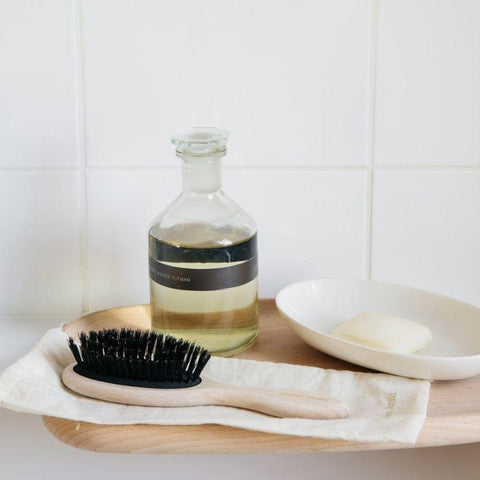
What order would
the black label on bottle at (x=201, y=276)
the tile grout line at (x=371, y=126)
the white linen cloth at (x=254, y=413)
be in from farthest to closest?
the tile grout line at (x=371, y=126) → the black label on bottle at (x=201, y=276) → the white linen cloth at (x=254, y=413)

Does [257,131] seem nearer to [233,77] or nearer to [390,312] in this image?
[233,77]

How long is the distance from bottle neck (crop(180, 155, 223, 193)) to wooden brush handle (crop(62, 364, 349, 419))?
17 cm

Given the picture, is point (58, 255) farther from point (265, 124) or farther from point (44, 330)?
point (265, 124)

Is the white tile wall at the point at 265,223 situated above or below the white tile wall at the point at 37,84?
below

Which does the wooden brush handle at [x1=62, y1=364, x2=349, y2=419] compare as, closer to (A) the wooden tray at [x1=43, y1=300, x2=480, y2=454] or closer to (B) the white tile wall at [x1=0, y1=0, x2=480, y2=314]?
(A) the wooden tray at [x1=43, y1=300, x2=480, y2=454]

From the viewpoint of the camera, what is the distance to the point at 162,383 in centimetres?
53

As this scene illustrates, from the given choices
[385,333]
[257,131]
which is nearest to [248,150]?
[257,131]

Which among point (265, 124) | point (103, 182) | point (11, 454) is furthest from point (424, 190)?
point (11, 454)

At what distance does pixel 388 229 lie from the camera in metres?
0.75

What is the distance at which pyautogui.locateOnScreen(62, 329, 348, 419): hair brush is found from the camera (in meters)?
0.51

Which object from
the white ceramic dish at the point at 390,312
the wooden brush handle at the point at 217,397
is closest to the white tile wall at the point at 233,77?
the white ceramic dish at the point at 390,312

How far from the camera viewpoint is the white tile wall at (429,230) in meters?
0.74

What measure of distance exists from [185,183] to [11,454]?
1.05ft

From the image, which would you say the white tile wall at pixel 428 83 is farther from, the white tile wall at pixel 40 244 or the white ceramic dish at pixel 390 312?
the white tile wall at pixel 40 244
